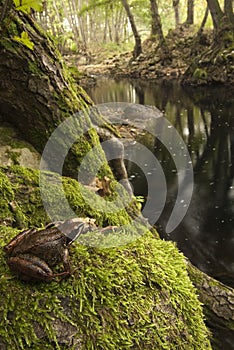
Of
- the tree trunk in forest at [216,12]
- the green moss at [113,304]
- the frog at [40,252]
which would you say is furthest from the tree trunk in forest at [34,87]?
the tree trunk in forest at [216,12]

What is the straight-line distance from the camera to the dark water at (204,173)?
598 cm

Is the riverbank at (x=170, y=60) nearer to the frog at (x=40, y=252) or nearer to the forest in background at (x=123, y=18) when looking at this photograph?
the forest in background at (x=123, y=18)

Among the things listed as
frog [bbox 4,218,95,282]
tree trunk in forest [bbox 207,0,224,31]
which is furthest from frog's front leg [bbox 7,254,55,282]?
tree trunk in forest [bbox 207,0,224,31]

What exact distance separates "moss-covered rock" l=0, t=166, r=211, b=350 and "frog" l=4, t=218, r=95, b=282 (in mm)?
54

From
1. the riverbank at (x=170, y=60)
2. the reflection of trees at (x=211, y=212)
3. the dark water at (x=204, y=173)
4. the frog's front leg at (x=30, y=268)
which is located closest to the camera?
the frog's front leg at (x=30, y=268)

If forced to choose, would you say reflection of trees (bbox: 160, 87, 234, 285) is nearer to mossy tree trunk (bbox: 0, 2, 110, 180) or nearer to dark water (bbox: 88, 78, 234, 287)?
dark water (bbox: 88, 78, 234, 287)

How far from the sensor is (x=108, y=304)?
185cm

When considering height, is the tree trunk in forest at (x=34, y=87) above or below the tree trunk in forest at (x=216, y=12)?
below

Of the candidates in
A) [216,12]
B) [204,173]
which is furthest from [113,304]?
[216,12]

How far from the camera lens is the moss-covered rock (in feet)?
5.42

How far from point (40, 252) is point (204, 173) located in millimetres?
7367

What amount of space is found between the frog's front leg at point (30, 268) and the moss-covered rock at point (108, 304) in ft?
0.15

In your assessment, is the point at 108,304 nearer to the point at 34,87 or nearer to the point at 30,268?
the point at 30,268

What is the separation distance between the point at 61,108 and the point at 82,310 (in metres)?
2.44
